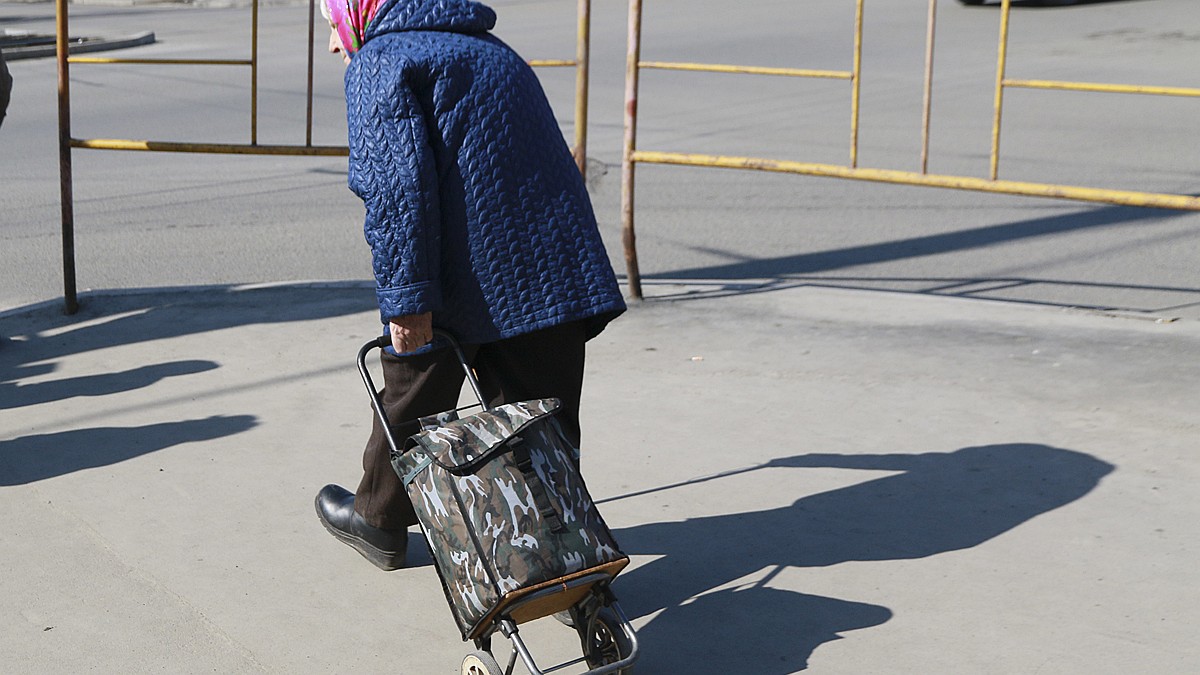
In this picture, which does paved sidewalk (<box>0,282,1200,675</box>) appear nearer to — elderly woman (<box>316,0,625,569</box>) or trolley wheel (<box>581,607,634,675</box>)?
trolley wheel (<box>581,607,634,675</box>)

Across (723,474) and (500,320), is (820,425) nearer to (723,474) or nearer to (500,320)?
(723,474)

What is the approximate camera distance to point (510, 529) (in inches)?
122

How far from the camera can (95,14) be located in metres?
25.2

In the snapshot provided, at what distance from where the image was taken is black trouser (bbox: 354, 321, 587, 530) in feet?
11.9

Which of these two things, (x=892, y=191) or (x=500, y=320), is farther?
(x=892, y=191)

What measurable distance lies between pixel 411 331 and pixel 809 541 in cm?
139

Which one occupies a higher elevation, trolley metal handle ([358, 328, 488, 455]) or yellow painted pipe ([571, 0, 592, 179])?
yellow painted pipe ([571, 0, 592, 179])

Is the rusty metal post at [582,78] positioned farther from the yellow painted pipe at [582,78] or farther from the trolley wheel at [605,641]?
the trolley wheel at [605,641]

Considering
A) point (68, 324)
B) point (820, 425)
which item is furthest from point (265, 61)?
point (820, 425)

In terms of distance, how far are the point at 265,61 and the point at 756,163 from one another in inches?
500

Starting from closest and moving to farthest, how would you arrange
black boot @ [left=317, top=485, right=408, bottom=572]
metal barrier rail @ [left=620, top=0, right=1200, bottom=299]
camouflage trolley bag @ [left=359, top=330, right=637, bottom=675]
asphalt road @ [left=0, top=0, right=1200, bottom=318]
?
camouflage trolley bag @ [left=359, top=330, right=637, bottom=675]
black boot @ [left=317, top=485, right=408, bottom=572]
metal barrier rail @ [left=620, top=0, right=1200, bottom=299]
asphalt road @ [left=0, top=0, right=1200, bottom=318]

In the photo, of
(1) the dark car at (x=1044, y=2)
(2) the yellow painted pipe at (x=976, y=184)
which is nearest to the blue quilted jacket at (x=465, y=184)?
(2) the yellow painted pipe at (x=976, y=184)

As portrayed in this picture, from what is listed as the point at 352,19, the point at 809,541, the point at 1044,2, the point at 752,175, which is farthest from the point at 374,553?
the point at 1044,2

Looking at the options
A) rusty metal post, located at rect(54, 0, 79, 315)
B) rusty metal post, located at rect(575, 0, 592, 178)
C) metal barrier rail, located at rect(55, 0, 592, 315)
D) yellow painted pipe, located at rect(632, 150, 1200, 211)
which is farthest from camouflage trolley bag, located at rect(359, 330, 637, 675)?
rusty metal post, located at rect(54, 0, 79, 315)
